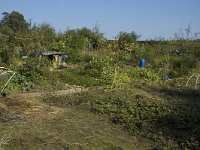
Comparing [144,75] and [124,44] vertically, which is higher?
[124,44]

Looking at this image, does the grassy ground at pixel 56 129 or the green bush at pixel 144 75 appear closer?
the grassy ground at pixel 56 129

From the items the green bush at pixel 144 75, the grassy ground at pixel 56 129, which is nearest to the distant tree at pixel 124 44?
the green bush at pixel 144 75

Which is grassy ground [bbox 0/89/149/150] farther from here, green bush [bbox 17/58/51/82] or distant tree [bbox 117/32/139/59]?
distant tree [bbox 117/32/139/59]

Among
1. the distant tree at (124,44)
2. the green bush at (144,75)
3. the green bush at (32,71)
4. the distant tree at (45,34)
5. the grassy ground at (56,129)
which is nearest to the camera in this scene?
the grassy ground at (56,129)

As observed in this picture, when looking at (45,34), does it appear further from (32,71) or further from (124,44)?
(32,71)

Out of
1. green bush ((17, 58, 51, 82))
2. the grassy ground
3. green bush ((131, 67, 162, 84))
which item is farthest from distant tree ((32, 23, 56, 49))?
the grassy ground

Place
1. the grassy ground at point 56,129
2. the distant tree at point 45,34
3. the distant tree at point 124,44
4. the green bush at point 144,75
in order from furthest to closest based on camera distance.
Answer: the distant tree at point 45,34, the distant tree at point 124,44, the green bush at point 144,75, the grassy ground at point 56,129

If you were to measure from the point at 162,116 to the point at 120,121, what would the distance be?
849mm

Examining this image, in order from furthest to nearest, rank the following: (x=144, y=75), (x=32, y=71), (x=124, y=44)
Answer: (x=124, y=44)
(x=144, y=75)
(x=32, y=71)

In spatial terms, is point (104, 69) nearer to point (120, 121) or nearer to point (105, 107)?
point (105, 107)

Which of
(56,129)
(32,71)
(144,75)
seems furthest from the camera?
(144,75)

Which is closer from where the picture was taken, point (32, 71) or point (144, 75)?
point (32, 71)

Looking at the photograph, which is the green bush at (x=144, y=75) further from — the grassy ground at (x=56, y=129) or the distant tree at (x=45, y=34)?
the grassy ground at (x=56, y=129)

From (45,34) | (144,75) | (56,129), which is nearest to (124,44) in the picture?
(144,75)
